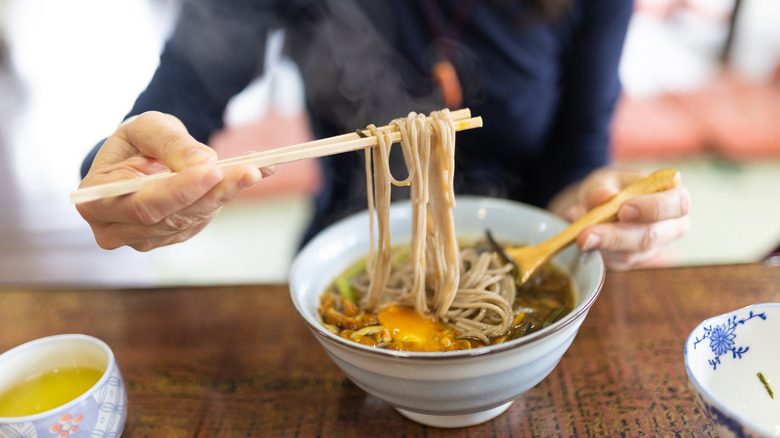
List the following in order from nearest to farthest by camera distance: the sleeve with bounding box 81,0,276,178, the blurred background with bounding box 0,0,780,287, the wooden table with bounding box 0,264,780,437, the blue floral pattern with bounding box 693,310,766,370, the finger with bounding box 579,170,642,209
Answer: the blue floral pattern with bounding box 693,310,766,370
the wooden table with bounding box 0,264,780,437
the finger with bounding box 579,170,642,209
the sleeve with bounding box 81,0,276,178
the blurred background with bounding box 0,0,780,287

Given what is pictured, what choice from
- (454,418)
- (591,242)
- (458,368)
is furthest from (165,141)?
(591,242)

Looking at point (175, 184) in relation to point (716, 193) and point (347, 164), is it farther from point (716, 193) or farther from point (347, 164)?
point (716, 193)

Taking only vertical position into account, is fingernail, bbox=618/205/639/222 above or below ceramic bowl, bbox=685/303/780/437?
above

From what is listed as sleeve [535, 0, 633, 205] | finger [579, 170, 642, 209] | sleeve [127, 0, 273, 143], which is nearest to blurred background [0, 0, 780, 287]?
sleeve [127, 0, 273, 143]

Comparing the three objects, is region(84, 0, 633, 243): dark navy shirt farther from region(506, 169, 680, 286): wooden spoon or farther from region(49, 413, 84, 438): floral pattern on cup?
region(49, 413, 84, 438): floral pattern on cup

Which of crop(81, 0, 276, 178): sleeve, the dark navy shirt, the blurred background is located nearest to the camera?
crop(81, 0, 276, 178): sleeve

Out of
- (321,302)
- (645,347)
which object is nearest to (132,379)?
(321,302)

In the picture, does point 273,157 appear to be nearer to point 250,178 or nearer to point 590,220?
point 250,178

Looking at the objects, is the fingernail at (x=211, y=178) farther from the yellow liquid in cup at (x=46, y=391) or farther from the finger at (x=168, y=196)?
the yellow liquid in cup at (x=46, y=391)
